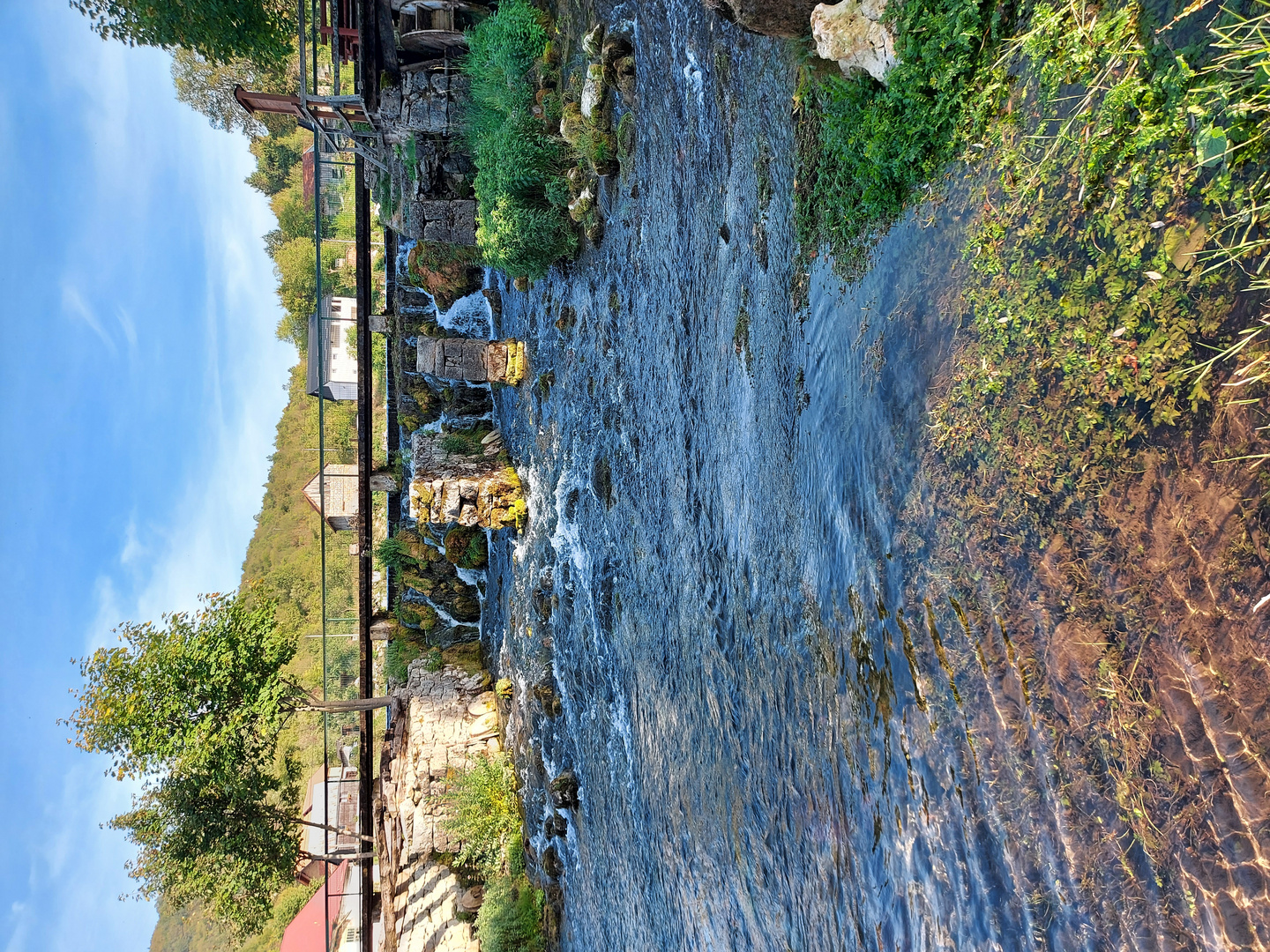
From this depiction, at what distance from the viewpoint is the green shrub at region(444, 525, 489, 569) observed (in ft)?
48.4

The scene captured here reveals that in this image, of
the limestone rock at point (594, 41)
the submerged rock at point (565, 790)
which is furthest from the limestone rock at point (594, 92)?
the submerged rock at point (565, 790)

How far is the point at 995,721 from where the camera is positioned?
4.21 meters

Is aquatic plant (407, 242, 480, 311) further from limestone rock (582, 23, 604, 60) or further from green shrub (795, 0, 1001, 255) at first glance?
green shrub (795, 0, 1001, 255)

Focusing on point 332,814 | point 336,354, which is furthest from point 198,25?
point 332,814

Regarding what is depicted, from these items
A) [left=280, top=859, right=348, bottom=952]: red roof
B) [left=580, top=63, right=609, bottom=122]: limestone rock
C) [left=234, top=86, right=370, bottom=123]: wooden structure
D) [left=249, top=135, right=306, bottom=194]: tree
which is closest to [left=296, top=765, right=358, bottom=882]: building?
[left=280, top=859, right=348, bottom=952]: red roof

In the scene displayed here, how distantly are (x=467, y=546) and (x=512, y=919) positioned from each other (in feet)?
21.9

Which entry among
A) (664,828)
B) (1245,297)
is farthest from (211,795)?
(1245,297)

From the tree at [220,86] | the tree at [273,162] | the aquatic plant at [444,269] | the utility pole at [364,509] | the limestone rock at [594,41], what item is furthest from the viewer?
the tree at [273,162]

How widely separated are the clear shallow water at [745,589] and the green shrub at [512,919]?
43.5 inches

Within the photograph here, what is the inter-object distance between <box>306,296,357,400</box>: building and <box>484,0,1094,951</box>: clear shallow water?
8.08 meters

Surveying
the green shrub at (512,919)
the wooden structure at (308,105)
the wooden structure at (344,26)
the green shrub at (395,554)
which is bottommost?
the green shrub at (512,919)

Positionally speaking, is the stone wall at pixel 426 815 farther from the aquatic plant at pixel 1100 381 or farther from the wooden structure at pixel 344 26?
the wooden structure at pixel 344 26

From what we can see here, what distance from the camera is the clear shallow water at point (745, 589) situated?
183 inches

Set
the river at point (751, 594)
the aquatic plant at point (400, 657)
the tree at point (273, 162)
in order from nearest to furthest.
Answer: the river at point (751, 594) < the aquatic plant at point (400, 657) < the tree at point (273, 162)
